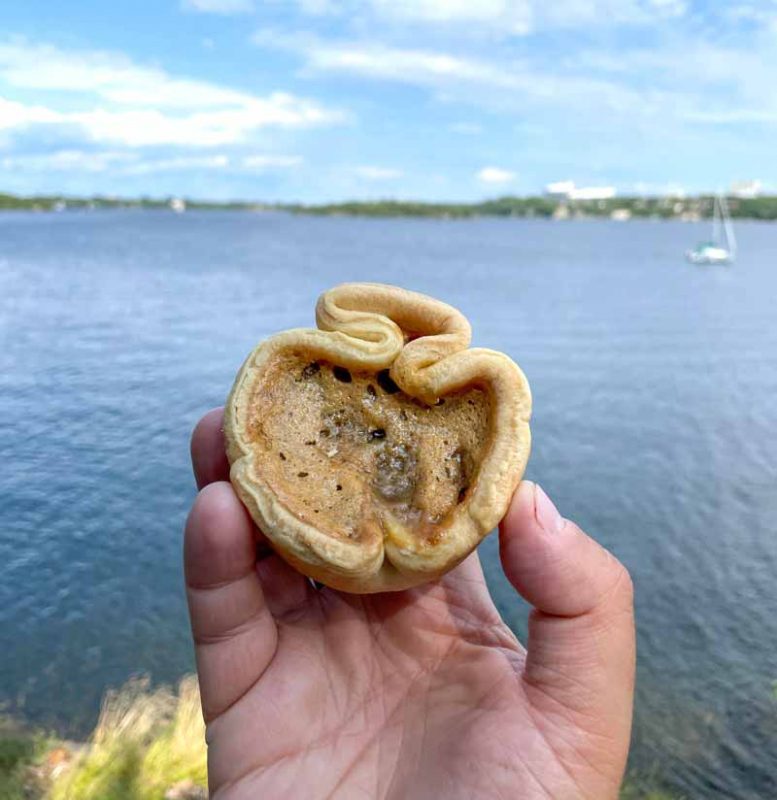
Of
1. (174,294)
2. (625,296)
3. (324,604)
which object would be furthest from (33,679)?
(625,296)

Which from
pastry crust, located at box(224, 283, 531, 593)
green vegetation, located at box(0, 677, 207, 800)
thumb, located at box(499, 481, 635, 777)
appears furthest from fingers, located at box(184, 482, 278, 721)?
green vegetation, located at box(0, 677, 207, 800)

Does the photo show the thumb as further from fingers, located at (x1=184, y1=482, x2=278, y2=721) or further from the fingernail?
fingers, located at (x1=184, y1=482, x2=278, y2=721)

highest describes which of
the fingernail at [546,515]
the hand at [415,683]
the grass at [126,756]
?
the fingernail at [546,515]

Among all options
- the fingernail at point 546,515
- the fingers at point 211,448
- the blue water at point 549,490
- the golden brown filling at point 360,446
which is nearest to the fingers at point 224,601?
the golden brown filling at point 360,446

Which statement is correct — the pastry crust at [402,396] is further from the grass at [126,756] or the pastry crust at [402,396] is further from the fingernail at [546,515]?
the grass at [126,756]

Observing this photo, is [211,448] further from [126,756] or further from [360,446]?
[126,756]
